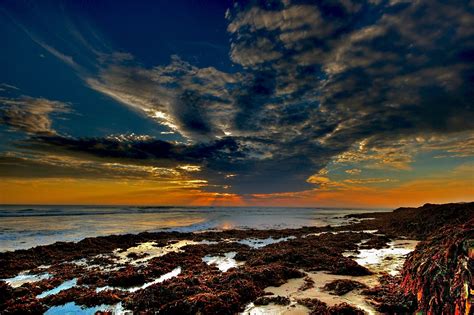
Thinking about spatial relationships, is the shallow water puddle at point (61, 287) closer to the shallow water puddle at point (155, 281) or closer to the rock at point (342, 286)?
the shallow water puddle at point (155, 281)

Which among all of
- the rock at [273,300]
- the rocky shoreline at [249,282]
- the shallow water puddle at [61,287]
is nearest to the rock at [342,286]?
the rocky shoreline at [249,282]

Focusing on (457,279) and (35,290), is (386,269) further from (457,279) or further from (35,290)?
(35,290)

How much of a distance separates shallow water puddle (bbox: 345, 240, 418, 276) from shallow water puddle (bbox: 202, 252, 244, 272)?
700 centimetres

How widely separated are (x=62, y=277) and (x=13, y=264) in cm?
524

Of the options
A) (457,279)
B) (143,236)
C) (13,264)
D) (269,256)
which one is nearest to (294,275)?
(269,256)

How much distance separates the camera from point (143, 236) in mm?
27719

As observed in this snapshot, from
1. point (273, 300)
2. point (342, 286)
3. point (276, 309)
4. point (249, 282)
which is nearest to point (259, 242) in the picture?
point (249, 282)

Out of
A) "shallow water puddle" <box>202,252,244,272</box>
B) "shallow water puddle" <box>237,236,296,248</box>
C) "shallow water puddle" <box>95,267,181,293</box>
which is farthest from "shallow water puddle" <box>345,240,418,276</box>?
"shallow water puddle" <box>95,267,181,293</box>

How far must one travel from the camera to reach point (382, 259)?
49.1 ft

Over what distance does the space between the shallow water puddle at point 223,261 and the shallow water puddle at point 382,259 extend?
6996 millimetres

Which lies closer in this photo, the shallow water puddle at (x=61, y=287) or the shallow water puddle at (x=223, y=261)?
the shallow water puddle at (x=61, y=287)

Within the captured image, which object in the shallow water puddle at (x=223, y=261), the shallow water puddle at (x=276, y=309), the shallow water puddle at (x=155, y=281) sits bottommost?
the shallow water puddle at (x=155, y=281)

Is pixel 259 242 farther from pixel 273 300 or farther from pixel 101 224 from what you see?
pixel 101 224

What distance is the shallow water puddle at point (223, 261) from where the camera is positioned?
15164mm
